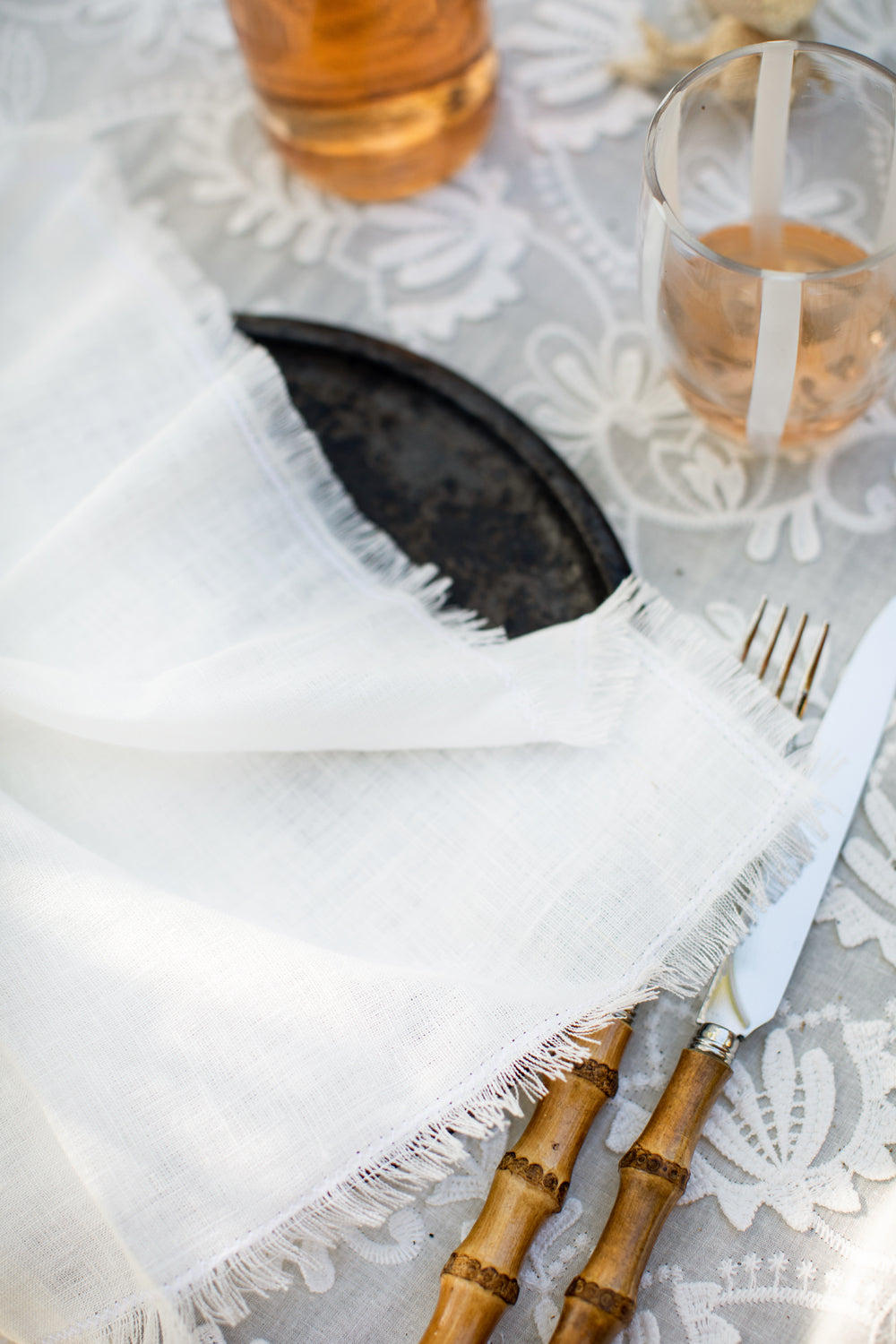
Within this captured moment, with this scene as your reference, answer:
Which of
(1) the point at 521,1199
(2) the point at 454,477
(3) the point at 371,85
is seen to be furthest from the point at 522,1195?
(3) the point at 371,85

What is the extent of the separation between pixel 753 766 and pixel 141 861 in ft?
0.65

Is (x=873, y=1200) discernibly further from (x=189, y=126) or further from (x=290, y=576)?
(x=189, y=126)

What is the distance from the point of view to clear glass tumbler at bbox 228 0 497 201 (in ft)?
1.29

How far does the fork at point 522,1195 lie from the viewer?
0.26m

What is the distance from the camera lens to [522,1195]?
Result: 0.89ft

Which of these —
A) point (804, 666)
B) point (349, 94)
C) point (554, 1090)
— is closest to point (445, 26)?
point (349, 94)

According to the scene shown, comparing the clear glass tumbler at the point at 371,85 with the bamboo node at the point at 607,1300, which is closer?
the bamboo node at the point at 607,1300

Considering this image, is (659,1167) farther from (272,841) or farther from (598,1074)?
(272,841)

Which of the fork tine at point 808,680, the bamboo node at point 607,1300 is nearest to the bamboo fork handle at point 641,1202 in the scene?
the bamboo node at point 607,1300

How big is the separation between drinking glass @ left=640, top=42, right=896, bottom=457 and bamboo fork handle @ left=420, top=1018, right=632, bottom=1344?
21 centimetres

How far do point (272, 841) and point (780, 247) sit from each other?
284 millimetres

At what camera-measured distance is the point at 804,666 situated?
35 centimetres

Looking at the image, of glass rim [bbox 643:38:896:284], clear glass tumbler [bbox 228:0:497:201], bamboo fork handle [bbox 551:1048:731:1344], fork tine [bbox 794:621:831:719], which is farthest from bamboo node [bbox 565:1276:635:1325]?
clear glass tumbler [bbox 228:0:497:201]

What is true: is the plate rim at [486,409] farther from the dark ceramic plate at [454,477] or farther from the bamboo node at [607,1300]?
the bamboo node at [607,1300]
